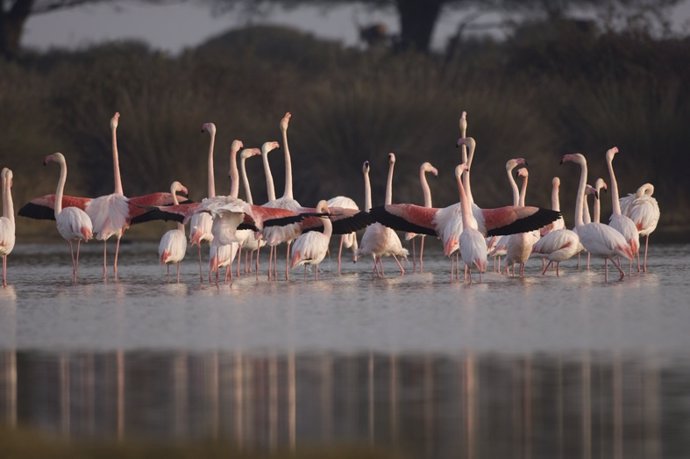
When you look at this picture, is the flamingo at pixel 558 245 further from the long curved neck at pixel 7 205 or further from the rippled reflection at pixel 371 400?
the rippled reflection at pixel 371 400

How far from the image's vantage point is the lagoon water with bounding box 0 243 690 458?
6777 mm

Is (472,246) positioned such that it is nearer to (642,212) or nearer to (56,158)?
(642,212)

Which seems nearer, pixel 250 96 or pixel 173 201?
pixel 173 201

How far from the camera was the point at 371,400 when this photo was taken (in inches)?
295

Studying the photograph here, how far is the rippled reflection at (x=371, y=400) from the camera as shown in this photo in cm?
660

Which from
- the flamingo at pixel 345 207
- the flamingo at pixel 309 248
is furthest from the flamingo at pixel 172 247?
the flamingo at pixel 345 207

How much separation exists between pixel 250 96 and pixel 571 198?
24.8ft

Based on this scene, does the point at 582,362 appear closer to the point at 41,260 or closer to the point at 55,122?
the point at 41,260

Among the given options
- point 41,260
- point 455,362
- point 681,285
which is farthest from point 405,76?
point 455,362

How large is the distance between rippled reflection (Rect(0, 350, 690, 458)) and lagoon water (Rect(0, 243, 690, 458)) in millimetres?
16

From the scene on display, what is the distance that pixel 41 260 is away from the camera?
17.3 meters

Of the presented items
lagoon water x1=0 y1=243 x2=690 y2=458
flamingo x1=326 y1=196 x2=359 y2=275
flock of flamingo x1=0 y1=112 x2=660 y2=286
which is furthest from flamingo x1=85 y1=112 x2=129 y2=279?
flamingo x1=326 y1=196 x2=359 y2=275

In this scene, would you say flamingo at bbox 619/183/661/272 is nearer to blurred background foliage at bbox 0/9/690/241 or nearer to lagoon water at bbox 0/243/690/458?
lagoon water at bbox 0/243/690/458

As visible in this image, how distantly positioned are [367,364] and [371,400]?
1135mm
